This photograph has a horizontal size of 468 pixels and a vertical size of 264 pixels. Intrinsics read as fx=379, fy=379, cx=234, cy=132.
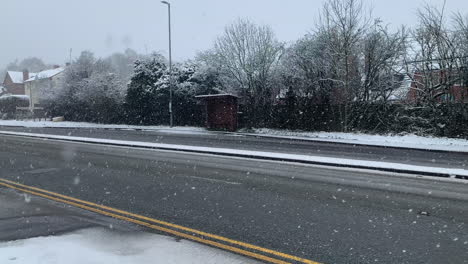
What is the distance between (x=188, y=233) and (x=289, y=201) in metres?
2.58

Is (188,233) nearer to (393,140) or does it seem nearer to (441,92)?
(393,140)

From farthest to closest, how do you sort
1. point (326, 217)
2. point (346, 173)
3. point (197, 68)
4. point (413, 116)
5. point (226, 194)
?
point (197, 68)
point (413, 116)
point (346, 173)
point (226, 194)
point (326, 217)

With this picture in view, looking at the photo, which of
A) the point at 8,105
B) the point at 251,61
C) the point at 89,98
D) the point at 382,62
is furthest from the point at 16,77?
the point at 382,62

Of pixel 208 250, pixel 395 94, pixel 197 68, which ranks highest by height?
pixel 197 68

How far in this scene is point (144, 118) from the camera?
37688mm

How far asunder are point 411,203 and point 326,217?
213 cm

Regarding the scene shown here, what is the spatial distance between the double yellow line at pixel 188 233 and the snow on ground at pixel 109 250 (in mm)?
192

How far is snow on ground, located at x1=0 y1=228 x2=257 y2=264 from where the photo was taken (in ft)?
15.3

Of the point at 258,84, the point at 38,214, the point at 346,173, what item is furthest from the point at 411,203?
the point at 258,84

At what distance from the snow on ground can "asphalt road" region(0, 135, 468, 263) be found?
0.74m

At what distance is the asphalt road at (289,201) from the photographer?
521cm

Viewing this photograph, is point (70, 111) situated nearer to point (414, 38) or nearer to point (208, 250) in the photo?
point (414, 38)

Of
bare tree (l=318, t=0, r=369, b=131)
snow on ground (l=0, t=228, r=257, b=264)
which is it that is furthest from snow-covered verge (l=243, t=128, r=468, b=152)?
snow on ground (l=0, t=228, r=257, b=264)

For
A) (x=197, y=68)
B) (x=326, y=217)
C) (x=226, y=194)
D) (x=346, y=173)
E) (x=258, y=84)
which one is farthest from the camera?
(x=197, y=68)
